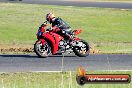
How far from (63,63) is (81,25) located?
1839cm

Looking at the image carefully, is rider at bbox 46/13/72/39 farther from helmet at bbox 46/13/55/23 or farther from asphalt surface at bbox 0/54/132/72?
asphalt surface at bbox 0/54/132/72

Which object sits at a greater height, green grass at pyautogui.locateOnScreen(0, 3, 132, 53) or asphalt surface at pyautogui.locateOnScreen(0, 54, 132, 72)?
asphalt surface at pyautogui.locateOnScreen(0, 54, 132, 72)

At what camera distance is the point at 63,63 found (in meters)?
17.8

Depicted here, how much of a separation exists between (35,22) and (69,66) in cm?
1987

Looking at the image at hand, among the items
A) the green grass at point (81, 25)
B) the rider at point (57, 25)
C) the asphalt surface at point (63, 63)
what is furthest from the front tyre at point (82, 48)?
the green grass at point (81, 25)

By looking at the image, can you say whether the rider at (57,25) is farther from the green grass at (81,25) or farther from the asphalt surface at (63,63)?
the green grass at (81,25)

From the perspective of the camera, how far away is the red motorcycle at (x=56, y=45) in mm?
19250

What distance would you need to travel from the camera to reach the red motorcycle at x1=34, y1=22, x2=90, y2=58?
1925 cm

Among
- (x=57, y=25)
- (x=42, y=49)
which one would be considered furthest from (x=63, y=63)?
(x=57, y=25)

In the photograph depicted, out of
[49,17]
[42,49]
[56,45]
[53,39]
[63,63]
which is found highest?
[49,17]

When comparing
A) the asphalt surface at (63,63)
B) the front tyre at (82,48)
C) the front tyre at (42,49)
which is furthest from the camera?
the front tyre at (82,48)

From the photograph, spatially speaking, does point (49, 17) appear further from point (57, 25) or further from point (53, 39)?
point (53, 39)

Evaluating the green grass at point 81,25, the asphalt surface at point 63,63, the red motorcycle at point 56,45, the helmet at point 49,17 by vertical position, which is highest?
the helmet at point 49,17

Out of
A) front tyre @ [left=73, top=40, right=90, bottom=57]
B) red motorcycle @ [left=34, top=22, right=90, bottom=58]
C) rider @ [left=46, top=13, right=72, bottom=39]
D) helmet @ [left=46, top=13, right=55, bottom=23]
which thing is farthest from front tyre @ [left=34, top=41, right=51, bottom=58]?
front tyre @ [left=73, top=40, right=90, bottom=57]
